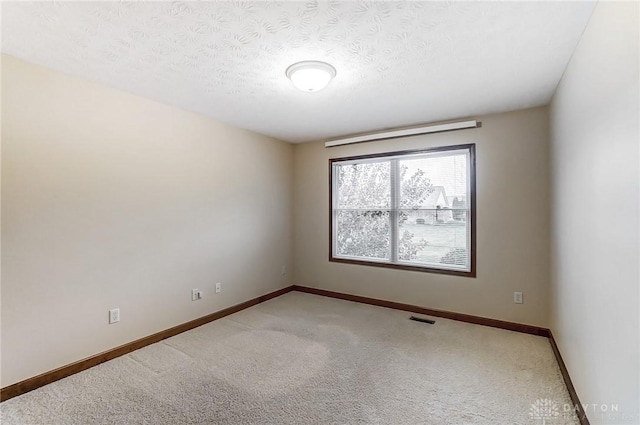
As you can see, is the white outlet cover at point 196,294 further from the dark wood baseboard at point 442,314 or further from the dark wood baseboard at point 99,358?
the dark wood baseboard at point 442,314

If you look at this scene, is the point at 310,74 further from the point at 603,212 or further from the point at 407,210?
the point at 407,210

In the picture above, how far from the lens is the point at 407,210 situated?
13.1ft

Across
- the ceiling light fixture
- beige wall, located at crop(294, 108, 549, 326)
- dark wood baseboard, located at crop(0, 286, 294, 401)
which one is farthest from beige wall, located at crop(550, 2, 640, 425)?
dark wood baseboard, located at crop(0, 286, 294, 401)

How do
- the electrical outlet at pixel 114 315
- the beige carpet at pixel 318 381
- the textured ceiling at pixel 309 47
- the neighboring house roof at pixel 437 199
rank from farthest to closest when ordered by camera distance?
the neighboring house roof at pixel 437 199
the electrical outlet at pixel 114 315
the beige carpet at pixel 318 381
the textured ceiling at pixel 309 47

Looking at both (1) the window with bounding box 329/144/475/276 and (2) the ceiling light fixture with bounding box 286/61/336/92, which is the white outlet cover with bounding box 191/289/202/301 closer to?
(1) the window with bounding box 329/144/475/276

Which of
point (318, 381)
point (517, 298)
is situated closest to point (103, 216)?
point (318, 381)

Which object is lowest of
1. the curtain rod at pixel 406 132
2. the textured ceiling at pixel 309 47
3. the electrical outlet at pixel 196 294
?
the electrical outlet at pixel 196 294

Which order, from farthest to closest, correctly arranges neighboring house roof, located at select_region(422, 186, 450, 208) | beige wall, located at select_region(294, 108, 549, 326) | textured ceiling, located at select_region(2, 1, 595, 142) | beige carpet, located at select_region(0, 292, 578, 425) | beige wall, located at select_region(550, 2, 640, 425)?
neighboring house roof, located at select_region(422, 186, 450, 208) → beige wall, located at select_region(294, 108, 549, 326) → beige carpet, located at select_region(0, 292, 578, 425) → textured ceiling, located at select_region(2, 1, 595, 142) → beige wall, located at select_region(550, 2, 640, 425)

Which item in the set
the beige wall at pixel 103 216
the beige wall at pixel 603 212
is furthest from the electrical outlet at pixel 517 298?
the beige wall at pixel 103 216

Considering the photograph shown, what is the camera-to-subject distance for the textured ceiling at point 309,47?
1.65m

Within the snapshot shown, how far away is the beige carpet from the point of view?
1924 millimetres

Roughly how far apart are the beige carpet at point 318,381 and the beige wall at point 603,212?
19.5 inches

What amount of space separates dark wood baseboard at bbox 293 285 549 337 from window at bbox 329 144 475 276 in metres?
0.50

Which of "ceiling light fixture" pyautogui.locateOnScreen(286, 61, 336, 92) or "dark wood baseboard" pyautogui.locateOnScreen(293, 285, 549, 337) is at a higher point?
"ceiling light fixture" pyautogui.locateOnScreen(286, 61, 336, 92)
